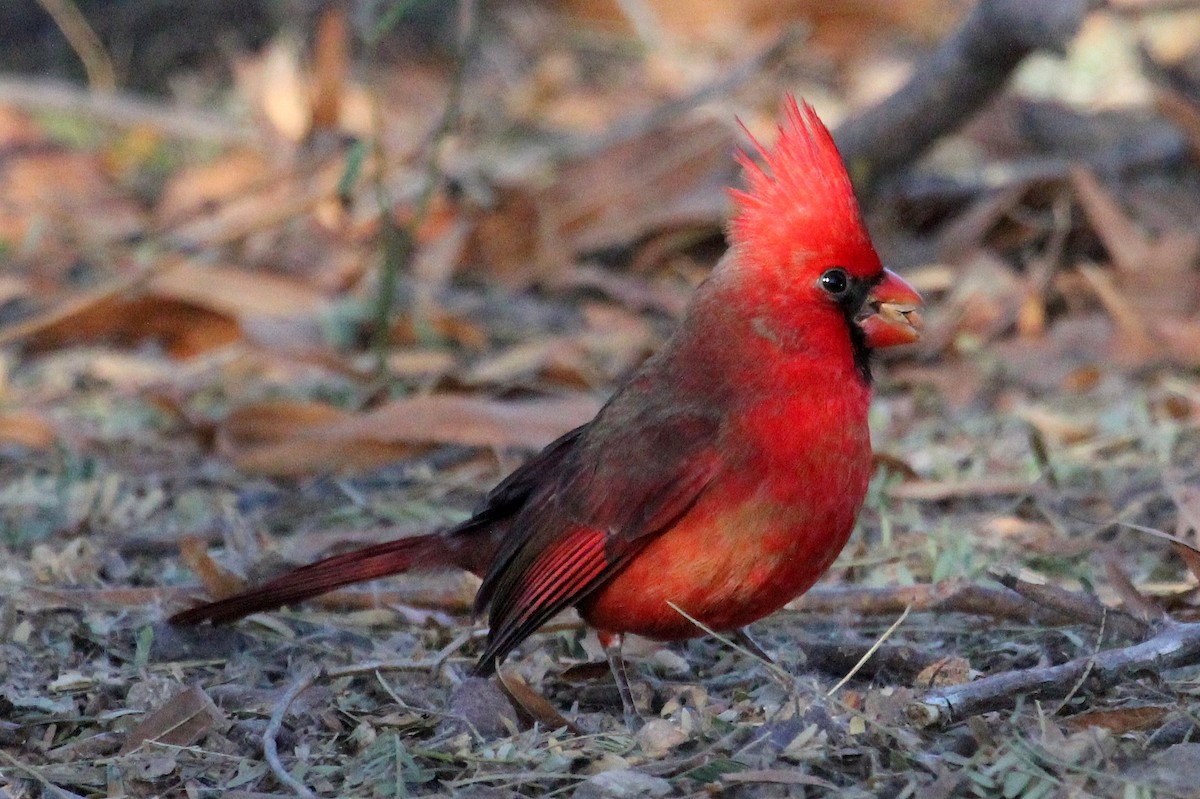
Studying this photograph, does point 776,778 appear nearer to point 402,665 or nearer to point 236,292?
point 402,665

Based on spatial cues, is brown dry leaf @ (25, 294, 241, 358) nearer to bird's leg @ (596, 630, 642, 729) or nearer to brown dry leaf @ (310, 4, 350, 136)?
brown dry leaf @ (310, 4, 350, 136)

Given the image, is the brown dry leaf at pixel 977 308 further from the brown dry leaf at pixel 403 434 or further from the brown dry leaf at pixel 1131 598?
the brown dry leaf at pixel 1131 598

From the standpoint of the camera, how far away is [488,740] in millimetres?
2615

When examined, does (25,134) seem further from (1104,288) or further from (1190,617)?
(1190,617)

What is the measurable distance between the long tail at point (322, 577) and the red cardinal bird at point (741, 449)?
0.66ft

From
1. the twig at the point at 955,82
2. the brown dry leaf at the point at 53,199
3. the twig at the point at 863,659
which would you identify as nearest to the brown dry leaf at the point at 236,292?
the brown dry leaf at the point at 53,199

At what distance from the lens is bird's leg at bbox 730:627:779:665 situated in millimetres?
2928

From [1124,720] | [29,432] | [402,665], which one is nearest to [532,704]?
[402,665]

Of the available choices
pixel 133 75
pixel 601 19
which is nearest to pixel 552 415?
pixel 133 75

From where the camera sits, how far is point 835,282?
2.80 meters

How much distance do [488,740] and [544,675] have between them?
394 millimetres

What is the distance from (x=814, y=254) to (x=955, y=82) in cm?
229

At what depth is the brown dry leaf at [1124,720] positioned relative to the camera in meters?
2.40

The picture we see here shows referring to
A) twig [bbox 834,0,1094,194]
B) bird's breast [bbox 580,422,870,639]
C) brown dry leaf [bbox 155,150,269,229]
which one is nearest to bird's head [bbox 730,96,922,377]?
bird's breast [bbox 580,422,870,639]
